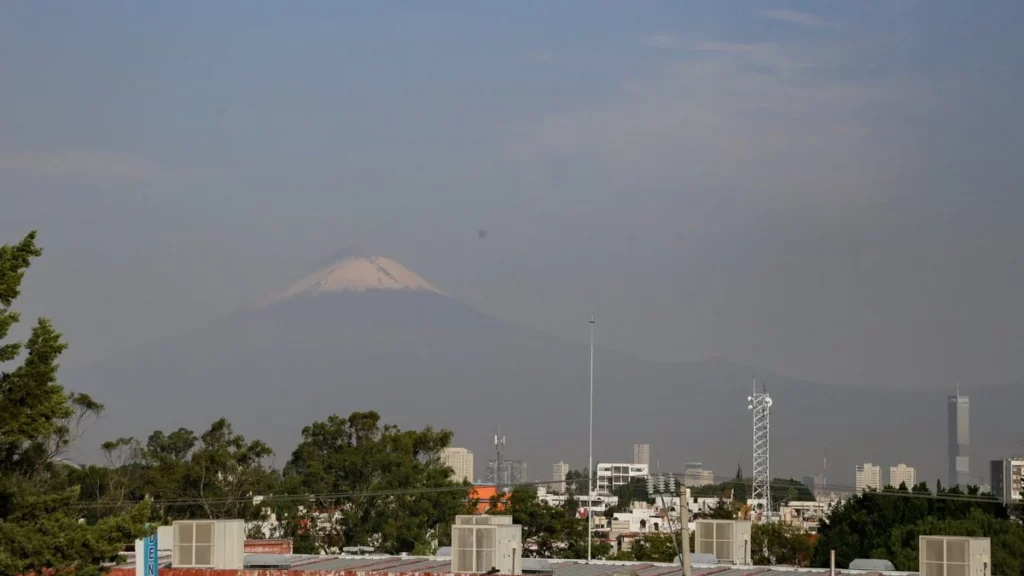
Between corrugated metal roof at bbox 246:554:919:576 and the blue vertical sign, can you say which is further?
corrugated metal roof at bbox 246:554:919:576

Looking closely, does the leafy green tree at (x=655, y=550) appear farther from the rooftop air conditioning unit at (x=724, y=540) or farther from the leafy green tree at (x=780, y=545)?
the rooftop air conditioning unit at (x=724, y=540)

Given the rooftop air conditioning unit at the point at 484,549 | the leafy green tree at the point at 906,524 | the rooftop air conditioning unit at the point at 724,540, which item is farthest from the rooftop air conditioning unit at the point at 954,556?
the leafy green tree at the point at 906,524

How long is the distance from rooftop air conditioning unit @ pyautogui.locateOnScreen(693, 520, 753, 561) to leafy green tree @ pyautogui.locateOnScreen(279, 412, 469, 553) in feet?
149

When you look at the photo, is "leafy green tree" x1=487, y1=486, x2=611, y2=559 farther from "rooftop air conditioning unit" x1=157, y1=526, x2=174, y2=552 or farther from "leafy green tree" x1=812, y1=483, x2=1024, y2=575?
"rooftop air conditioning unit" x1=157, y1=526, x2=174, y2=552

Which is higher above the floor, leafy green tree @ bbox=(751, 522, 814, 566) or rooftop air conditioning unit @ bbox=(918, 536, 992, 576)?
rooftop air conditioning unit @ bbox=(918, 536, 992, 576)

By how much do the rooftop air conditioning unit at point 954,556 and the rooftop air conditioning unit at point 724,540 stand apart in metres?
10.6

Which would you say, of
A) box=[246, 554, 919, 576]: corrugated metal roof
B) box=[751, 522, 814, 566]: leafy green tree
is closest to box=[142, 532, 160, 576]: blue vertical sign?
box=[246, 554, 919, 576]: corrugated metal roof

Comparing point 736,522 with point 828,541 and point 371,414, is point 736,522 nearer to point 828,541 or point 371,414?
point 828,541

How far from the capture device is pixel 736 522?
48.8m

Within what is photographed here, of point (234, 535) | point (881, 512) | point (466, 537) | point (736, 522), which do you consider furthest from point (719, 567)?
point (881, 512)

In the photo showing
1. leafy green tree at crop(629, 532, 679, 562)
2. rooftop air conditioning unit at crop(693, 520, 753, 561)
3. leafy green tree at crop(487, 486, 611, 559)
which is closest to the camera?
rooftop air conditioning unit at crop(693, 520, 753, 561)

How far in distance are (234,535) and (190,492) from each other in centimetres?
5451

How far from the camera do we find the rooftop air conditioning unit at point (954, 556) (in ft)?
125

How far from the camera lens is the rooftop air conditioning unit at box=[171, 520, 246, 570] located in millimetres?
45219
